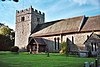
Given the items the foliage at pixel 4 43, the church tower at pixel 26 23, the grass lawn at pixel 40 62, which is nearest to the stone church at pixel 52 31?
the church tower at pixel 26 23

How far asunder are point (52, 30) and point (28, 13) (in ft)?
36.9

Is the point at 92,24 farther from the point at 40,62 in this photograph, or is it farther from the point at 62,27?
the point at 40,62

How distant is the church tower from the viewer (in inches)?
1939

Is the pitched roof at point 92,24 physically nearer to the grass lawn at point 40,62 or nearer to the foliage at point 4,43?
the grass lawn at point 40,62

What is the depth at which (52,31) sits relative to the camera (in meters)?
41.9

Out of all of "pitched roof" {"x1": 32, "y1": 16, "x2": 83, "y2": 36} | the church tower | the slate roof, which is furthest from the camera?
the church tower

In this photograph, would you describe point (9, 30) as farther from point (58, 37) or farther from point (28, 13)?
point (58, 37)

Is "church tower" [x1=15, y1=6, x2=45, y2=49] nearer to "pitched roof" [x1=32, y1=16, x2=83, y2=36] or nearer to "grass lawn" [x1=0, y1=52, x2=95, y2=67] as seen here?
"pitched roof" [x1=32, y1=16, x2=83, y2=36]

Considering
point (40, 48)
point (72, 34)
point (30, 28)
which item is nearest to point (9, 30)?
point (30, 28)

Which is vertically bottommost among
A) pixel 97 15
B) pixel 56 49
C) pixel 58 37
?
pixel 56 49

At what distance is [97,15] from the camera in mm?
37969

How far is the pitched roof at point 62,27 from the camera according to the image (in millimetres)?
38253

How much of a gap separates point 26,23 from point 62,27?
534 inches

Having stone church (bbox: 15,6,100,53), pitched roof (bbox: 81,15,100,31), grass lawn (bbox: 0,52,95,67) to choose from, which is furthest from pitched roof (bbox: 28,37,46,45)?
grass lawn (bbox: 0,52,95,67)
